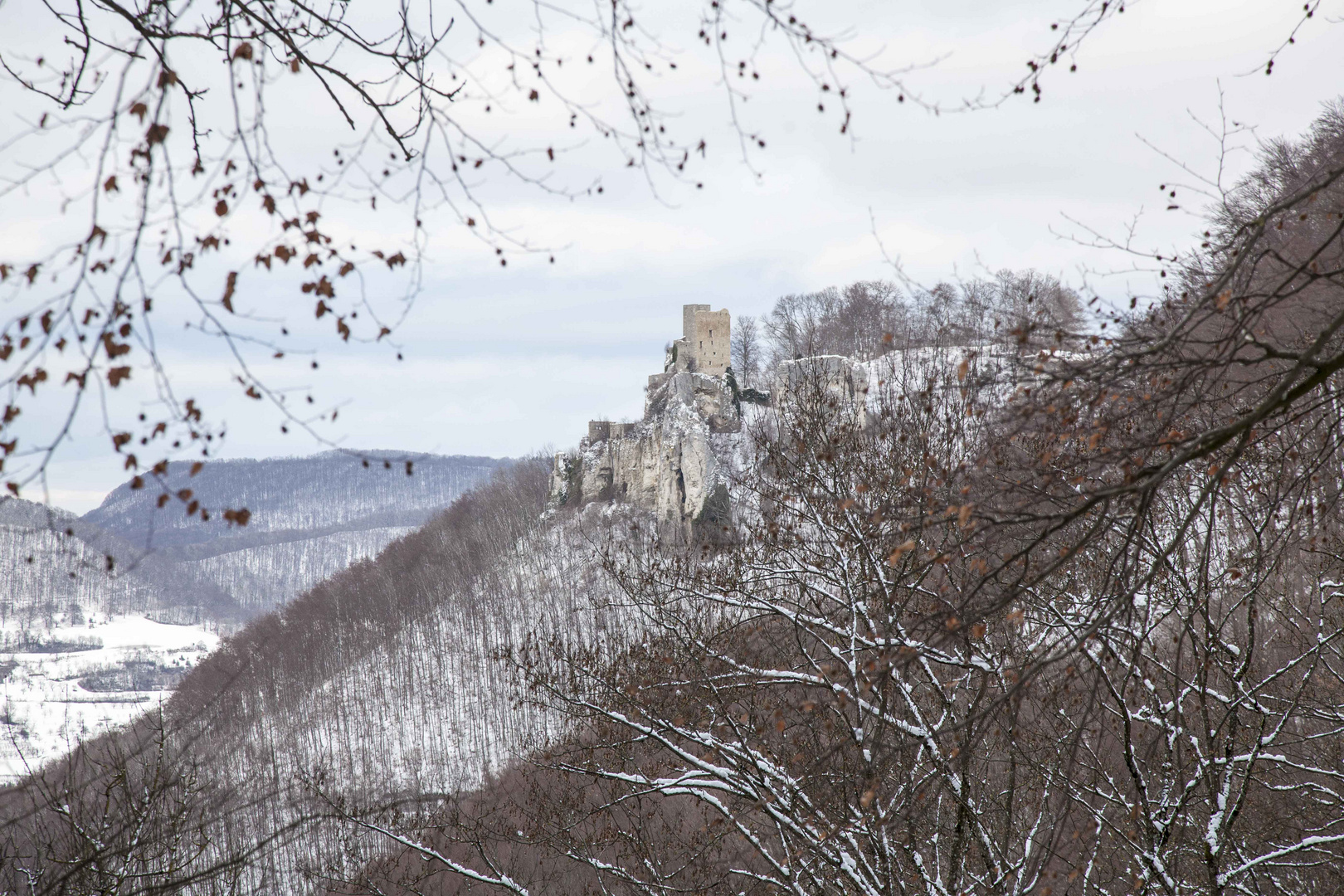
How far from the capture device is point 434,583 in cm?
6750

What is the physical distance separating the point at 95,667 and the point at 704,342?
307 feet

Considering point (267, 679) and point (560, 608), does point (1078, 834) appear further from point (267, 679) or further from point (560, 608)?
point (267, 679)

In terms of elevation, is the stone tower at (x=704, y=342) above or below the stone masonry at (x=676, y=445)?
above

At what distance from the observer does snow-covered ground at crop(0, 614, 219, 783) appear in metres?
77.8

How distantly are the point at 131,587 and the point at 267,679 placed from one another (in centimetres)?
11888

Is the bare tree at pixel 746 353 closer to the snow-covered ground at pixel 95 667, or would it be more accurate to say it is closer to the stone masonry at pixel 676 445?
the stone masonry at pixel 676 445

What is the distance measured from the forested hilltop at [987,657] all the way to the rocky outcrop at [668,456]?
29.6 metres

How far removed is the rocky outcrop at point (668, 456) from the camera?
49531 millimetres

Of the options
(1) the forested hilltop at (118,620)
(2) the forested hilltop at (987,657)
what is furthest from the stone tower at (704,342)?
(2) the forested hilltop at (987,657)

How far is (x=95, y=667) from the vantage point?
10819 cm

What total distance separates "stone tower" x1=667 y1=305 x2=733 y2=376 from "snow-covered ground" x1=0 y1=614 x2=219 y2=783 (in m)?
44.1

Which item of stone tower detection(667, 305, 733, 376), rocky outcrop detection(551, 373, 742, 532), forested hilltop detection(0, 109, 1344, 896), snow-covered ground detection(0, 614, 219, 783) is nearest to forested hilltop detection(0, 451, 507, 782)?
snow-covered ground detection(0, 614, 219, 783)

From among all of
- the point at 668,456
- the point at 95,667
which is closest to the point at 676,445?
the point at 668,456

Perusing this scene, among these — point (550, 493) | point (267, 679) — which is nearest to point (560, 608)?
point (550, 493)
